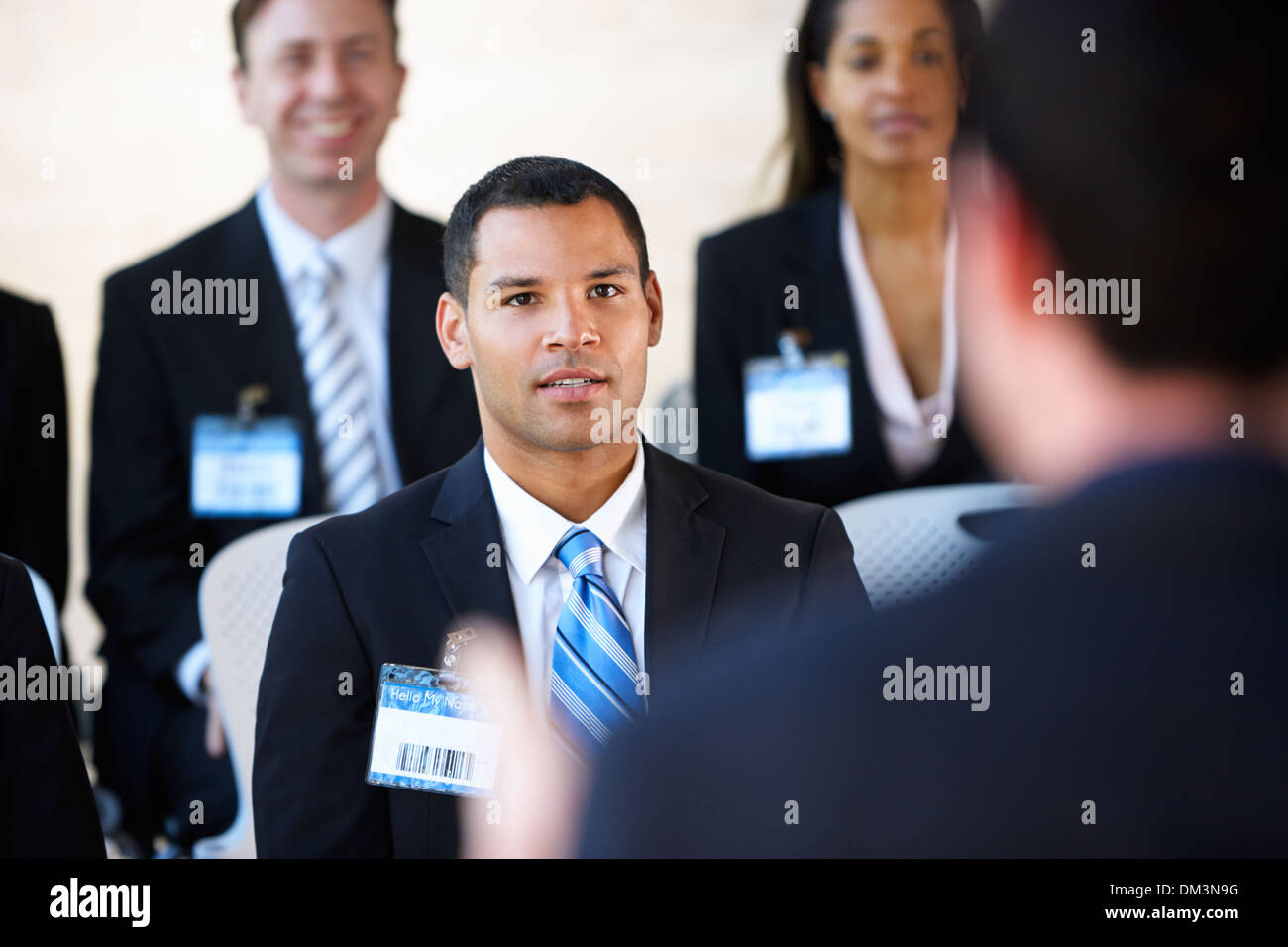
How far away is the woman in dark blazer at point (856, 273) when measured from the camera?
9.09ft

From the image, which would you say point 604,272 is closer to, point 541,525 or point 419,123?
point 541,525

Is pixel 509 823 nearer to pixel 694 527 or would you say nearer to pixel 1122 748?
pixel 694 527

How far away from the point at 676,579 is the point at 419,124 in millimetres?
1299

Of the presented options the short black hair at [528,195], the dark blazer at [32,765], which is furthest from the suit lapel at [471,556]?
the dark blazer at [32,765]

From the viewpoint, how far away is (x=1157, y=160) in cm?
99

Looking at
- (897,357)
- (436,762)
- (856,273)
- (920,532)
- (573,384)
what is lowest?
(436,762)

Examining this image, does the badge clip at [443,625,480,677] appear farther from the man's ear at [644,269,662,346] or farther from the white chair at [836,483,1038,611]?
the white chair at [836,483,1038,611]

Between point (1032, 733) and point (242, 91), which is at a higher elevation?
point (242, 91)

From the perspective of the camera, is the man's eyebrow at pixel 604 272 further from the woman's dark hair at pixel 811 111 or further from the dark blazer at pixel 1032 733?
the dark blazer at pixel 1032 733

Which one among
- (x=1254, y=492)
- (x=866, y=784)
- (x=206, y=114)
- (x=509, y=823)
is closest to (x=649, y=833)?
(x=866, y=784)

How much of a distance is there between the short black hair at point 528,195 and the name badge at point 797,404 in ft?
2.47

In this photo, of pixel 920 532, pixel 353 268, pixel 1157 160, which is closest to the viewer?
pixel 1157 160

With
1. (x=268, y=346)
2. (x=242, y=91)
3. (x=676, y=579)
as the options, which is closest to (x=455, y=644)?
(x=676, y=579)

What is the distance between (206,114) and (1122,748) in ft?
8.29
